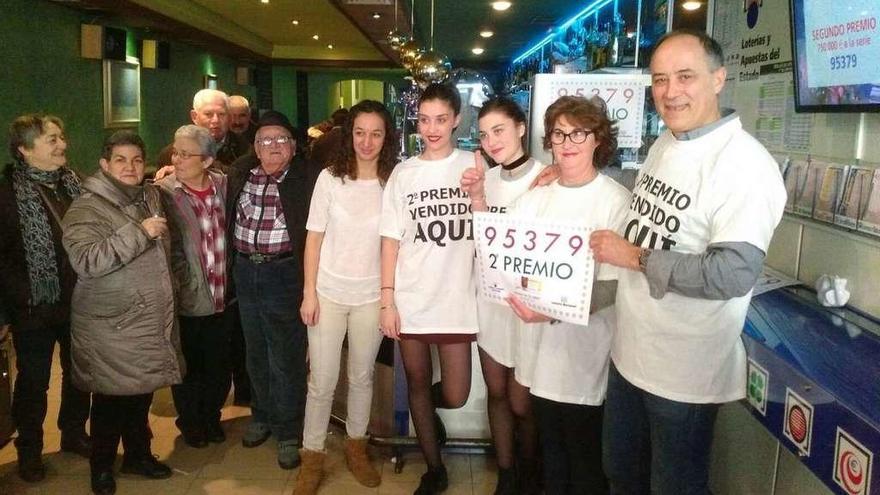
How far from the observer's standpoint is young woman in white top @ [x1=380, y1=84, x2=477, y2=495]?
7.35 feet

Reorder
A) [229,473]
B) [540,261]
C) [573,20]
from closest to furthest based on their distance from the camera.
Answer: [540,261] < [229,473] < [573,20]

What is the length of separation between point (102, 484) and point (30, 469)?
1.21 feet

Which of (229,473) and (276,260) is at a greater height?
(276,260)

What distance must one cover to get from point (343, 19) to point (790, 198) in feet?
26.7

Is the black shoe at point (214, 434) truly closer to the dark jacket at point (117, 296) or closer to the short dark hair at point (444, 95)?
the dark jacket at point (117, 296)

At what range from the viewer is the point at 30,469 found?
2.71 meters

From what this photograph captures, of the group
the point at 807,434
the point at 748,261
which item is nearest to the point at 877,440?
the point at 807,434

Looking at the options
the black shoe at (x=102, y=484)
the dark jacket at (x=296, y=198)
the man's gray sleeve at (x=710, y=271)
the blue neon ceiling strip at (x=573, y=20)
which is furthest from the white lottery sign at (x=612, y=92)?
the blue neon ceiling strip at (x=573, y=20)

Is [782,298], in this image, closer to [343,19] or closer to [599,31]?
[599,31]

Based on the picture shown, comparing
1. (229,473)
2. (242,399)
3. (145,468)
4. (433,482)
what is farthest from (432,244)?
(242,399)

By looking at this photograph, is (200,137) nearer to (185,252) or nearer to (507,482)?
(185,252)

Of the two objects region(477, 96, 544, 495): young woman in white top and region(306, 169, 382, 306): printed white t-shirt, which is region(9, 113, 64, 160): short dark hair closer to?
region(306, 169, 382, 306): printed white t-shirt

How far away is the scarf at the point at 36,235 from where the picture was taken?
8.53 feet

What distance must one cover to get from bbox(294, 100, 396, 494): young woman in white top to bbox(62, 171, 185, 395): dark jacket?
0.54 meters
